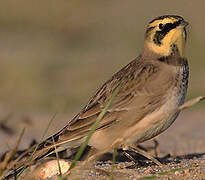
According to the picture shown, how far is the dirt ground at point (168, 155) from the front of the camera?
4129 mm

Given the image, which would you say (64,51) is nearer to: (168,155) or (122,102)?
(168,155)

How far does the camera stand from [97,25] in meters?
18.2

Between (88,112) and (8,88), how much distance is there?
648 cm

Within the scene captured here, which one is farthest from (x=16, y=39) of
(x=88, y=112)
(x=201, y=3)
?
(x=88, y=112)

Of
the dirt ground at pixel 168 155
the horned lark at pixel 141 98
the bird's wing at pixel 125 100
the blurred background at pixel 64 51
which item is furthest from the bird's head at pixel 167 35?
the blurred background at pixel 64 51

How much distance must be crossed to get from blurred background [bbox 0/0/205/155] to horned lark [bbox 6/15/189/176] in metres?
1.52

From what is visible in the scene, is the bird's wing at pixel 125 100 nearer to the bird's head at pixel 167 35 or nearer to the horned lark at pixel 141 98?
the horned lark at pixel 141 98

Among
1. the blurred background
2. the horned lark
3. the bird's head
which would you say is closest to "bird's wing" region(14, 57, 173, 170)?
the horned lark

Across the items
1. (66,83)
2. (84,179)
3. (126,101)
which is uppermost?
(126,101)

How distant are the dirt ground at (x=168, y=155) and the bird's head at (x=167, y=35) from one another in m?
1.09

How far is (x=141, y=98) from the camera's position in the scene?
16.4 ft

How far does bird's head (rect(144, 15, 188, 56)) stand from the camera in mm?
5211

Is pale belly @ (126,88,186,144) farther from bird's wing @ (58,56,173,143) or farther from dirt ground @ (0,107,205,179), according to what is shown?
dirt ground @ (0,107,205,179)

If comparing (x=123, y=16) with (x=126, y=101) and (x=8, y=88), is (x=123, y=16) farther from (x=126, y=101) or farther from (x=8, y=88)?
(x=126, y=101)
